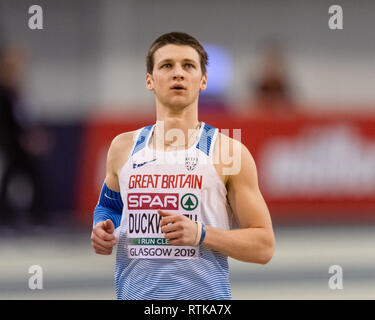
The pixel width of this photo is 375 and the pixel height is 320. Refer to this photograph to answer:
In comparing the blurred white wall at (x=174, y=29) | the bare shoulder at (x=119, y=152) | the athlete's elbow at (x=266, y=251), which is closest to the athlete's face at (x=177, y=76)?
the bare shoulder at (x=119, y=152)

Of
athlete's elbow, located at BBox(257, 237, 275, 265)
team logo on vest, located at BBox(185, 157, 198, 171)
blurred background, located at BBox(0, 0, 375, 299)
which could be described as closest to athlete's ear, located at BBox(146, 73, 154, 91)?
team logo on vest, located at BBox(185, 157, 198, 171)

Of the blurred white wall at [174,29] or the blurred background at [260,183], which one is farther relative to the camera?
the blurred white wall at [174,29]

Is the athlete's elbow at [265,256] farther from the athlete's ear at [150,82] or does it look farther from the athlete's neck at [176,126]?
the athlete's ear at [150,82]

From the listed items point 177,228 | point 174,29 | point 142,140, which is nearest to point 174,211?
point 177,228

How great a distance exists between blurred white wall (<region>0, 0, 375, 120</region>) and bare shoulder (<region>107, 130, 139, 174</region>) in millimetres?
12039

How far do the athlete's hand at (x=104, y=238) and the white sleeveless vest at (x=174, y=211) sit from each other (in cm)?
9

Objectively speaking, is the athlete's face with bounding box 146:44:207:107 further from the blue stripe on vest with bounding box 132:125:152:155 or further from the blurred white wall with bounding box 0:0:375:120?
the blurred white wall with bounding box 0:0:375:120

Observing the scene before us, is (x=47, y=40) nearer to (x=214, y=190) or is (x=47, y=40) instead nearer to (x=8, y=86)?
(x=8, y=86)

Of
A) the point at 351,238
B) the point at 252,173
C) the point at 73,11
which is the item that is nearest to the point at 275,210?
the point at 351,238

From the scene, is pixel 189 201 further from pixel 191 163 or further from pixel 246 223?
pixel 246 223

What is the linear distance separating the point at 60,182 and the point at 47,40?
7295mm

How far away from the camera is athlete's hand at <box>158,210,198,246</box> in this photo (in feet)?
10.0

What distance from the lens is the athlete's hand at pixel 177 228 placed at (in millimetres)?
3061

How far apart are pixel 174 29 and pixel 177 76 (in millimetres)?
13090
